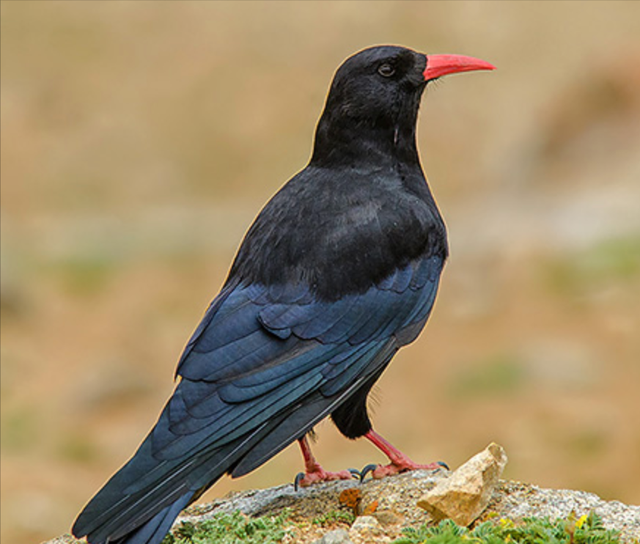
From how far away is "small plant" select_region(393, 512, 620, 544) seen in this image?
4754 mm

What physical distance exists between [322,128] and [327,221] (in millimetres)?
773

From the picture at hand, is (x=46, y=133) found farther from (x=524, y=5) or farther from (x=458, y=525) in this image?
(x=458, y=525)

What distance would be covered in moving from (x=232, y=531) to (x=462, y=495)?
1.01 m

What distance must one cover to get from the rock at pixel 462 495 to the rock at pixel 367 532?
8.2 inches

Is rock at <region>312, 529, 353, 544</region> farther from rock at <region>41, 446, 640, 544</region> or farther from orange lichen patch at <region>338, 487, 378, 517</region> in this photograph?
orange lichen patch at <region>338, 487, 378, 517</region>

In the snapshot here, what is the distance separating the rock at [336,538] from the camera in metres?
4.91

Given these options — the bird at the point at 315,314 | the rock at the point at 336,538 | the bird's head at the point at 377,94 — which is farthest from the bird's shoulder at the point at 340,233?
the rock at the point at 336,538

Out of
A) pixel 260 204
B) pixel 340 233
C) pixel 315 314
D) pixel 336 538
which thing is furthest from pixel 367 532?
pixel 260 204

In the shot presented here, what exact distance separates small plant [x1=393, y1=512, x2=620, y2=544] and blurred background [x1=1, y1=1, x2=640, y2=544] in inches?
301

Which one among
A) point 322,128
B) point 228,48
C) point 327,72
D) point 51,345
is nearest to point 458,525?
point 322,128

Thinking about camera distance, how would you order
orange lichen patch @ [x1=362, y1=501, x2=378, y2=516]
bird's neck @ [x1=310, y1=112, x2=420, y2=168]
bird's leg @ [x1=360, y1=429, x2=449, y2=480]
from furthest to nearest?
bird's neck @ [x1=310, y1=112, x2=420, y2=168]
bird's leg @ [x1=360, y1=429, x2=449, y2=480]
orange lichen patch @ [x1=362, y1=501, x2=378, y2=516]

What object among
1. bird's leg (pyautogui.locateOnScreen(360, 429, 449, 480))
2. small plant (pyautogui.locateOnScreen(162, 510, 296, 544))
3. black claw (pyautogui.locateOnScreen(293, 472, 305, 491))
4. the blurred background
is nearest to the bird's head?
bird's leg (pyautogui.locateOnScreen(360, 429, 449, 480))

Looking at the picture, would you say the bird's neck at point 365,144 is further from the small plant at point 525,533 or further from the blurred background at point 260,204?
the blurred background at point 260,204

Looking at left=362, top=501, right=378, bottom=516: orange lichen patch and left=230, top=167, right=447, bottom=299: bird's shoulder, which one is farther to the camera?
A: left=230, top=167, right=447, bottom=299: bird's shoulder
